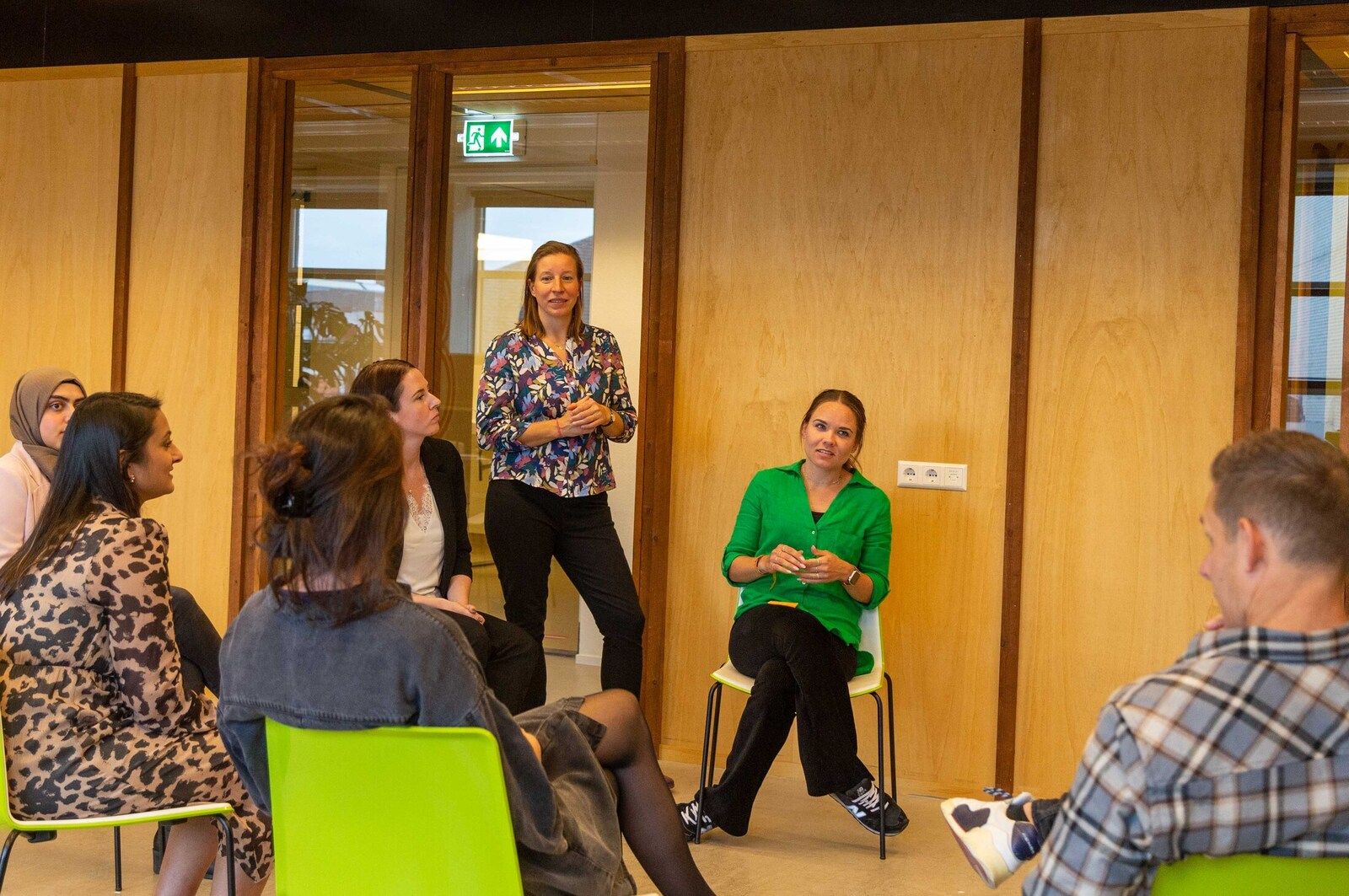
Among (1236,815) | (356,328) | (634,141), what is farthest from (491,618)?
(1236,815)

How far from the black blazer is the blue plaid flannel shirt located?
255 centimetres

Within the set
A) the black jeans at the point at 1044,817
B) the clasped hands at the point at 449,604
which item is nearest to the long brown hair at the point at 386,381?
the clasped hands at the point at 449,604

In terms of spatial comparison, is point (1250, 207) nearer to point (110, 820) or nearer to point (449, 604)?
point (449, 604)

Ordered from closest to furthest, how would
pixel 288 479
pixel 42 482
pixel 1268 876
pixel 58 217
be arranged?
pixel 1268 876 < pixel 288 479 < pixel 42 482 < pixel 58 217

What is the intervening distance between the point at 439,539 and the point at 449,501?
12 cm

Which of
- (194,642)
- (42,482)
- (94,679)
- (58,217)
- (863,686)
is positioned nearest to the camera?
(94,679)

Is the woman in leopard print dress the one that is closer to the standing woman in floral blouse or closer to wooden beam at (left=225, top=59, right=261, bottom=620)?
the standing woman in floral blouse

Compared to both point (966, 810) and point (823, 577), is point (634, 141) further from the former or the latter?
point (966, 810)

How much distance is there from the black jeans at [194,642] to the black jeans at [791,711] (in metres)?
1.47

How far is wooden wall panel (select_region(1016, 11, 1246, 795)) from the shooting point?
14.1 feet

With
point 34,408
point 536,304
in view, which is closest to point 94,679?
point 34,408

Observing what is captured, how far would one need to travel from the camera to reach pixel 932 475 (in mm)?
4559

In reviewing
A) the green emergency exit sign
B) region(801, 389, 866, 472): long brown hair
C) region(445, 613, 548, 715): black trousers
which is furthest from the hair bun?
the green emergency exit sign

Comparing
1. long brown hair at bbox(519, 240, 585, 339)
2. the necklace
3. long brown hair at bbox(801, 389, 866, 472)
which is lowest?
the necklace
